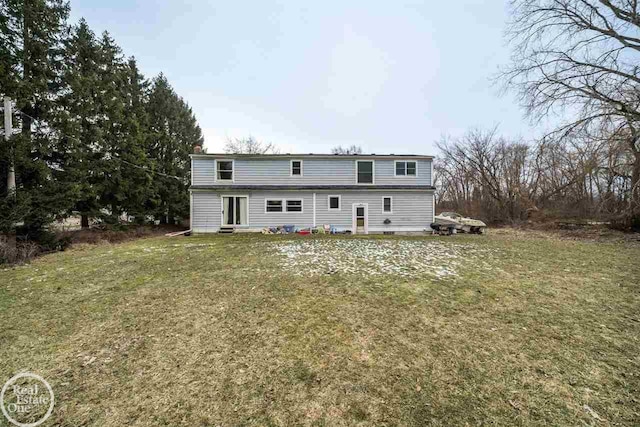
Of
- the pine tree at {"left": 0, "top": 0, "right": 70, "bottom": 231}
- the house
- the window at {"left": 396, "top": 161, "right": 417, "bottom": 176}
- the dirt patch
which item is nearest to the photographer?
the dirt patch

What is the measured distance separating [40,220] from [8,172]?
2.06m

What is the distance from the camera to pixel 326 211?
52.6ft

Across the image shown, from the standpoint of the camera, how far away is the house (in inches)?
620

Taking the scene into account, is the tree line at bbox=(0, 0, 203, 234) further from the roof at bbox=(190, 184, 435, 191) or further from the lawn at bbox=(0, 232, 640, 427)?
the lawn at bbox=(0, 232, 640, 427)

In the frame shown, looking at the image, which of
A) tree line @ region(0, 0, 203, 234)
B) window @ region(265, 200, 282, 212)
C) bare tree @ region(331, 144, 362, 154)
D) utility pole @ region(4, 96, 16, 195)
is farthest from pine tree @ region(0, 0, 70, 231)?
bare tree @ region(331, 144, 362, 154)

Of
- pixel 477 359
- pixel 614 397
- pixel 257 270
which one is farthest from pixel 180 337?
pixel 614 397

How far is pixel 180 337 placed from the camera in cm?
370

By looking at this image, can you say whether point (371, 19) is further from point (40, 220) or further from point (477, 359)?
point (40, 220)

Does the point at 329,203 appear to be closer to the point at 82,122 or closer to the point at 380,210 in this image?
the point at 380,210

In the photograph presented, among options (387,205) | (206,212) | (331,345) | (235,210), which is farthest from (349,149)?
(331,345)

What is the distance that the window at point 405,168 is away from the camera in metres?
16.4

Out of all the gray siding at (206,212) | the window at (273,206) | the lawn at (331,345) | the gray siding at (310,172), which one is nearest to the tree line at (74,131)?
the gray siding at (206,212)

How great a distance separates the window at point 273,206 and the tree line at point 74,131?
29.2 feet

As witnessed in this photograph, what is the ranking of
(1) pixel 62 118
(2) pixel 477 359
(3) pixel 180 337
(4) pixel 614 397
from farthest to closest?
(1) pixel 62 118 → (3) pixel 180 337 → (2) pixel 477 359 → (4) pixel 614 397
